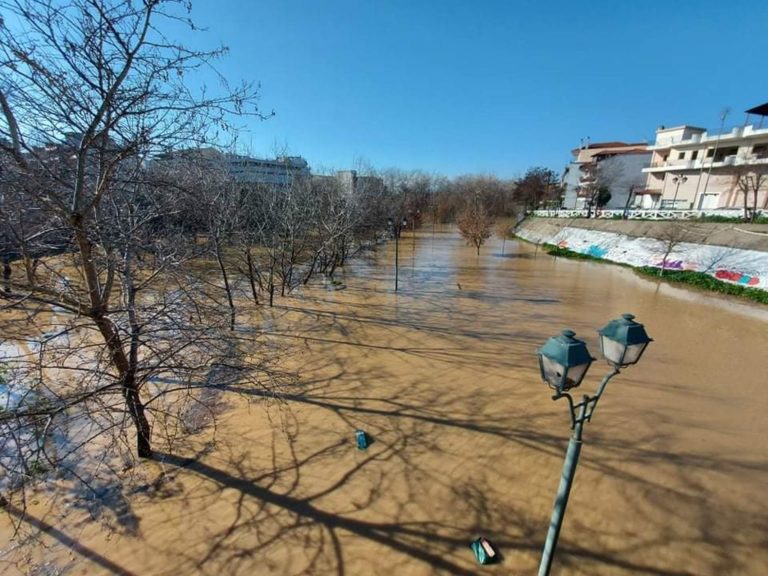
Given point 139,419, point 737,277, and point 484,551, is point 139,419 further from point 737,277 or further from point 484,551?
point 737,277

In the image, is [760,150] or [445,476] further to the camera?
[760,150]

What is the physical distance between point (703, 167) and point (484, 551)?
44.0 m

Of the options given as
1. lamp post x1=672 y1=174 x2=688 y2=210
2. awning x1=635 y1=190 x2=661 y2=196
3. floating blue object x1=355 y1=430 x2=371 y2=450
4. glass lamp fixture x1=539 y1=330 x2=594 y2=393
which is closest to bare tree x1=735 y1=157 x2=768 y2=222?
lamp post x1=672 y1=174 x2=688 y2=210

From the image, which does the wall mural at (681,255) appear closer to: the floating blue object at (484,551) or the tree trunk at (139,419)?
the floating blue object at (484,551)

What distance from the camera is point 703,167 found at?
33.2 meters

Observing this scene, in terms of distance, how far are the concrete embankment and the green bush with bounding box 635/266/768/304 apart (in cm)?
38

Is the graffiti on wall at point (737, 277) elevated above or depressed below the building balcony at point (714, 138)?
below

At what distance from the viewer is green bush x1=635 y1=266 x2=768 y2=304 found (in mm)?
14727

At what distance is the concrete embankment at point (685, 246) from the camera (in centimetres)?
1639

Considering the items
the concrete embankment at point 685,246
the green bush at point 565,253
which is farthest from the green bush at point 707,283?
the green bush at point 565,253

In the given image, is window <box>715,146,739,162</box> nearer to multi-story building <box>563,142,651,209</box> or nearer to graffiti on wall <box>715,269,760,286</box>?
multi-story building <box>563,142,651,209</box>

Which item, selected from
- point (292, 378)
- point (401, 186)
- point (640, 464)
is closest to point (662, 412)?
point (640, 464)

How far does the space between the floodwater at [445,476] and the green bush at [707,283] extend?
24.6 ft

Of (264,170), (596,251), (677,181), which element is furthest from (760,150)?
(264,170)
